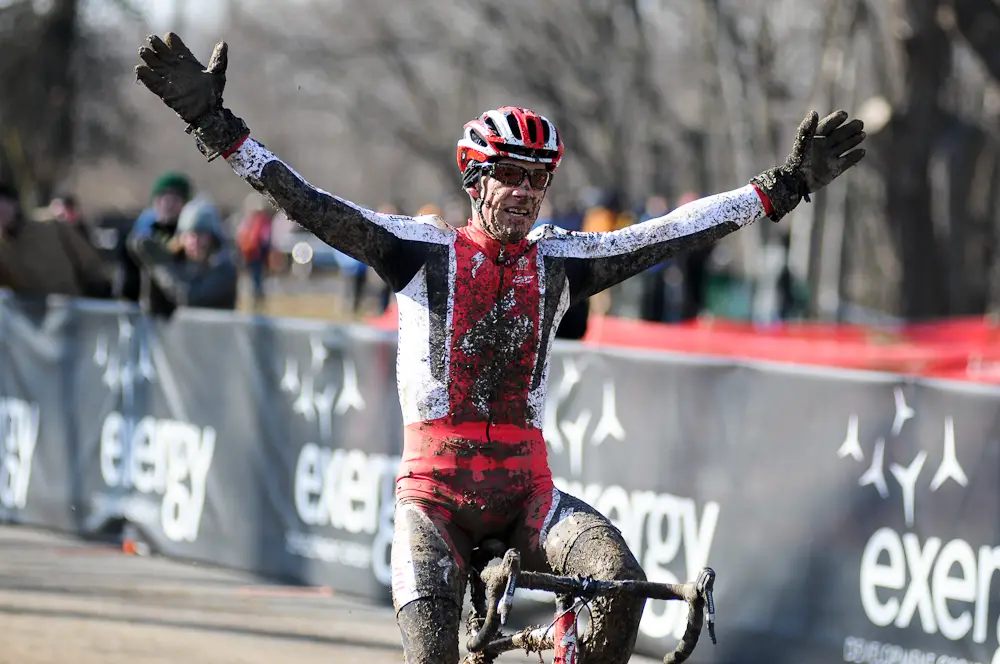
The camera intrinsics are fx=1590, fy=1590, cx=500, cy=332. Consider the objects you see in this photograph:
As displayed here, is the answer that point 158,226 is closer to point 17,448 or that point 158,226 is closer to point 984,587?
point 17,448

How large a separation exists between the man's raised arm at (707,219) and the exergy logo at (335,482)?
4061 mm

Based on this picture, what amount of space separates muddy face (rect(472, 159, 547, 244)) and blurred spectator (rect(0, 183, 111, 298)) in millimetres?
7582

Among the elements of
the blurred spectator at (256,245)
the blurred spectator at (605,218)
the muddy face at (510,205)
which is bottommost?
the muddy face at (510,205)

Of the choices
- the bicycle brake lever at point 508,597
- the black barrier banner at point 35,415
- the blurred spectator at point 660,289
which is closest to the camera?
the bicycle brake lever at point 508,597

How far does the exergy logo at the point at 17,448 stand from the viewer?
444 inches

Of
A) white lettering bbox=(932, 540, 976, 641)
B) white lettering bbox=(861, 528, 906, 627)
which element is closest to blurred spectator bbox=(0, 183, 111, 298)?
white lettering bbox=(861, 528, 906, 627)

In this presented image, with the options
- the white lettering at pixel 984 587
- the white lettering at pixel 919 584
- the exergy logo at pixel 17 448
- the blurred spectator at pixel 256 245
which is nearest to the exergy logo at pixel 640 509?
the white lettering at pixel 919 584

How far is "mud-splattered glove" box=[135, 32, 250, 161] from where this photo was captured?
471 cm

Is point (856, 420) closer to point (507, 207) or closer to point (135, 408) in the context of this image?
point (507, 207)

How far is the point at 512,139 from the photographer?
191 inches

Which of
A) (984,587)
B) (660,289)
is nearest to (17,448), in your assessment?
(984,587)

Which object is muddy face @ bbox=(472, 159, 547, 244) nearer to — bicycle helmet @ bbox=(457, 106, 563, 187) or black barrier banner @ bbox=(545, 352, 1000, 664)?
bicycle helmet @ bbox=(457, 106, 563, 187)

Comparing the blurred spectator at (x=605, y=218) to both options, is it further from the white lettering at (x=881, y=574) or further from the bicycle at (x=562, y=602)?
the bicycle at (x=562, y=602)

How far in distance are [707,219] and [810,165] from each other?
0.42 meters
